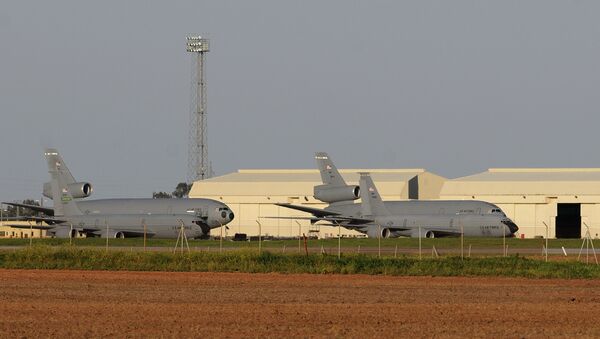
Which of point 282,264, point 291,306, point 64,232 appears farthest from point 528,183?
point 291,306

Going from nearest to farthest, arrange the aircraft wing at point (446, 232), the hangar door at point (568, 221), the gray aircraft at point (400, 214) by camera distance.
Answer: the gray aircraft at point (400, 214) < the aircraft wing at point (446, 232) < the hangar door at point (568, 221)

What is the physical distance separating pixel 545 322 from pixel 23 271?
93.2 ft

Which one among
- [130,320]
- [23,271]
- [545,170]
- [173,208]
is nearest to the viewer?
[130,320]

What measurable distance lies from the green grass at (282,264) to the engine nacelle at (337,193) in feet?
180

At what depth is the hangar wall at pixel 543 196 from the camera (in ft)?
367

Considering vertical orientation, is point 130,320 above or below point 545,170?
below

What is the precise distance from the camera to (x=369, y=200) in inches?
4099

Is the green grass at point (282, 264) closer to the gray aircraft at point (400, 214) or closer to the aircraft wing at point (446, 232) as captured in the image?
the gray aircraft at point (400, 214)

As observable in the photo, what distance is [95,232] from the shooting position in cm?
10219

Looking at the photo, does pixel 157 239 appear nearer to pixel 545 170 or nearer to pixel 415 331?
pixel 545 170

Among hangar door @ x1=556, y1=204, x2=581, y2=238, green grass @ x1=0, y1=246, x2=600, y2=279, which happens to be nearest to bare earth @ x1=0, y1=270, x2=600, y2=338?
green grass @ x1=0, y1=246, x2=600, y2=279

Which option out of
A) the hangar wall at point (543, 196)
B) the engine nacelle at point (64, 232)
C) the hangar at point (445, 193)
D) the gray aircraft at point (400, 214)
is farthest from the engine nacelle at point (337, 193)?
the engine nacelle at point (64, 232)

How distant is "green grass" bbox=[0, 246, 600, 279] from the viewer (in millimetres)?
50875

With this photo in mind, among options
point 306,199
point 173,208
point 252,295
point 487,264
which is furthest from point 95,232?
point 252,295
